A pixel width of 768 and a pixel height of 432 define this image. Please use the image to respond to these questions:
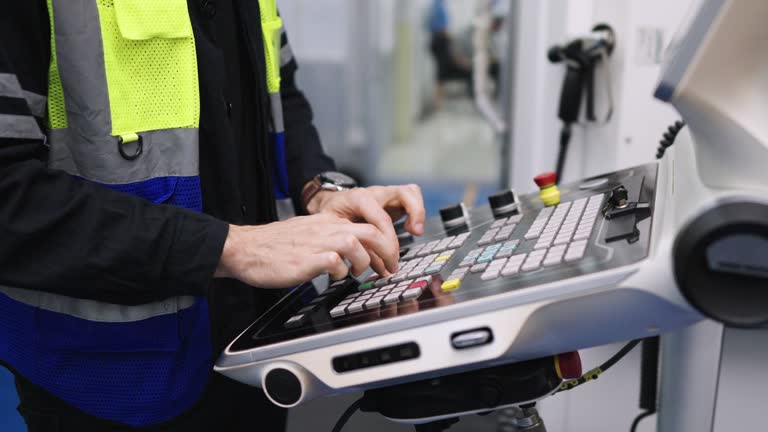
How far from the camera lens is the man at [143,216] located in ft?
2.19

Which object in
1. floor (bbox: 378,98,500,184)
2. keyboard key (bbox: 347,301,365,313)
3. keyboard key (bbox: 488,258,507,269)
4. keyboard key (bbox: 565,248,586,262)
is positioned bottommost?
floor (bbox: 378,98,500,184)

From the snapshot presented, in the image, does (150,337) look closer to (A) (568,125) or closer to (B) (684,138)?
(B) (684,138)

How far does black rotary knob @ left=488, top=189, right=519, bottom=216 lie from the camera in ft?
3.13

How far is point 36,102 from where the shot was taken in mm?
726

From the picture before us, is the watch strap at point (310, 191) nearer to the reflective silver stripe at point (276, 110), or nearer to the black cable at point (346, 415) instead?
the reflective silver stripe at point (276, 110)

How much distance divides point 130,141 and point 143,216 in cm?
13

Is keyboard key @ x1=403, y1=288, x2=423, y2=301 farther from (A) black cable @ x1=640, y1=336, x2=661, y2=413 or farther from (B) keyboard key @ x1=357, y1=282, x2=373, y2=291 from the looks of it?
(A) black cable @ x1=640, y1=336, x2=661, y2=413

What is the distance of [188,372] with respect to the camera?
819 millimetres

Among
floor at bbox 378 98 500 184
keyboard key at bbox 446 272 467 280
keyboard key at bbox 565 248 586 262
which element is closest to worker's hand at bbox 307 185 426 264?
keyboard key at bbox 446 272 467 280

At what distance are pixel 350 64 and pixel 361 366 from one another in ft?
18.1

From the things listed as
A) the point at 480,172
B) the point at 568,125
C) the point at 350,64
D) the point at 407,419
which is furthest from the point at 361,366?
the point at 480,172

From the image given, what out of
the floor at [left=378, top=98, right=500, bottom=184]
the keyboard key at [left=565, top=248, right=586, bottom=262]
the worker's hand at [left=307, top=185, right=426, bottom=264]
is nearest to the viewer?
the keyboard key at [left=565, top=248, right=586, bottom=262]

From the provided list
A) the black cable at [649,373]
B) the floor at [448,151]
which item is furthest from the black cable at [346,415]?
the floor at [448,151]

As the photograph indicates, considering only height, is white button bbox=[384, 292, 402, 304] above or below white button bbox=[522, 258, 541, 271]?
below
